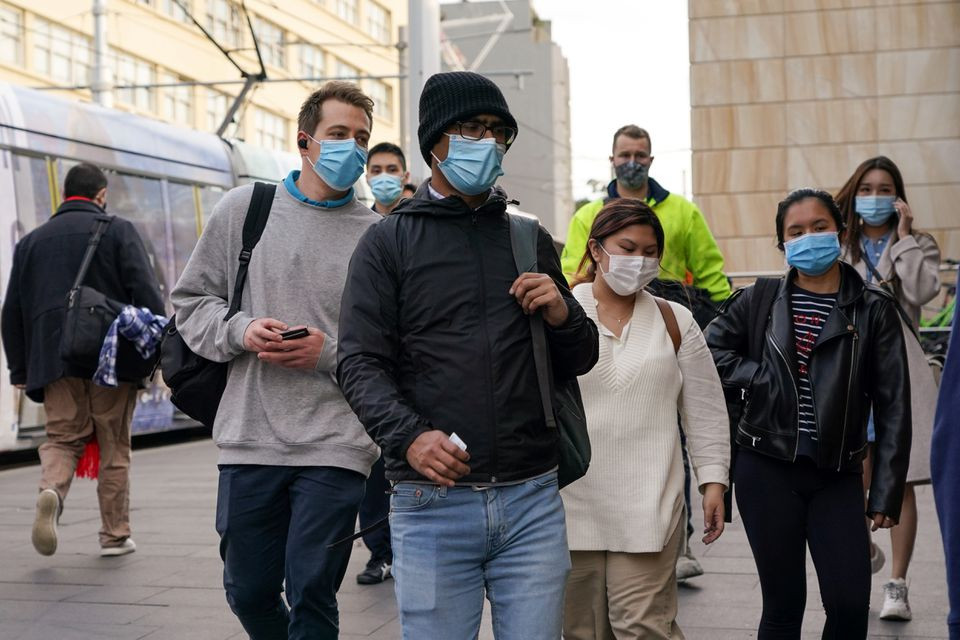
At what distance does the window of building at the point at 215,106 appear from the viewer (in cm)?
4181

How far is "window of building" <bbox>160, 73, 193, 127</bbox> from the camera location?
3931cm

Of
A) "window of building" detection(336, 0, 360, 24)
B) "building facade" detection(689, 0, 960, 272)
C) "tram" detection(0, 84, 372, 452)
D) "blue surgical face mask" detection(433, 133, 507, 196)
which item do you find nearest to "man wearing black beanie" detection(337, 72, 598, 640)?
"blue surgical face mask" detection(433, 133, 507, 196)

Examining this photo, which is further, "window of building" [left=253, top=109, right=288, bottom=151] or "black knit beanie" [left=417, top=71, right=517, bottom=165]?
"window of building" [left=253, top=109, right=288, bottom=151]

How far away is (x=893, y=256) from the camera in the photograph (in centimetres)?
599

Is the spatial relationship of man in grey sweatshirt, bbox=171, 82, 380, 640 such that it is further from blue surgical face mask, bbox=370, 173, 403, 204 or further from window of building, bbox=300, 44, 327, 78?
window of building, bbox=300, 44, 327, 78

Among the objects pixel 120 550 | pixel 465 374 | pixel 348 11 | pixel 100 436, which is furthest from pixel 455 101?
pixel 348 11

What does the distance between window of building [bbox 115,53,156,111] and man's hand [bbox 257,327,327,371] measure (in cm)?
3480

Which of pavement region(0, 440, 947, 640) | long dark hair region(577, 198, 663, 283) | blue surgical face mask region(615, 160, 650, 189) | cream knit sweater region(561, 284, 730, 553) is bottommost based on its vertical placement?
pavement region(0, 440, 947, 640)

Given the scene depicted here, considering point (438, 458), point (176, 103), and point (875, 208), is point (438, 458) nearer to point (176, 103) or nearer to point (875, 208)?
point (875, 208)

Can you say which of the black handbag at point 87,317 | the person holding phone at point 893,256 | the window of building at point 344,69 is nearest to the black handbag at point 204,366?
the person holding phone at point 893,256

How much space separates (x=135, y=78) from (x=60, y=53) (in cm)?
359

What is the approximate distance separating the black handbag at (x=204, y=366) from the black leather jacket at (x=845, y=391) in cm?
159

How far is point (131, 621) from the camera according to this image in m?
5.86

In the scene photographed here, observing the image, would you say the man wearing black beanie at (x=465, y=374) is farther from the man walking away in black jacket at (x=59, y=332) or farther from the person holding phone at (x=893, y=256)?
the man walking away in black jacket at (x=59, y=332)
